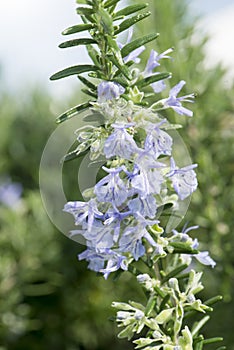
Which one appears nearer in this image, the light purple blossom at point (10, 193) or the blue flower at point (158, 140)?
the blue flower at point (158, 140)

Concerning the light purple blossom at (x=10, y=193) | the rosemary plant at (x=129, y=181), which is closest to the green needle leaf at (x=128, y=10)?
the rosemary plant at (x=129, y=181)

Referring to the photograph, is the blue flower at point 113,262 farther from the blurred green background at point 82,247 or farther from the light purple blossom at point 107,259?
the blurred green background at point 82,247

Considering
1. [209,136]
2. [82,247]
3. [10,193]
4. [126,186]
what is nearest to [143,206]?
[126,186]

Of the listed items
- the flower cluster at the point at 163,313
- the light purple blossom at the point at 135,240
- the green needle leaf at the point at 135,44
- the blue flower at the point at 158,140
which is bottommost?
the flower cluster at the point at 163,313

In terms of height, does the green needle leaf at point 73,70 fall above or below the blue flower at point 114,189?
above

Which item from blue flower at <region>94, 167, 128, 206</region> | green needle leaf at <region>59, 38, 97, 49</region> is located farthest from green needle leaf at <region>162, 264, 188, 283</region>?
green needle leaf at <region>59, 38, 97, 49</region>

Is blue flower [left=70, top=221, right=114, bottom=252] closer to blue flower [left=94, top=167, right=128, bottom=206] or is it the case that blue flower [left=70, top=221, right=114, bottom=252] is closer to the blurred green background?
blue flower [left=94, top=167, right=128, bottom=206]

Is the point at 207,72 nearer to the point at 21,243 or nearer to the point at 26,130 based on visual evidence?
the point at 21,243
